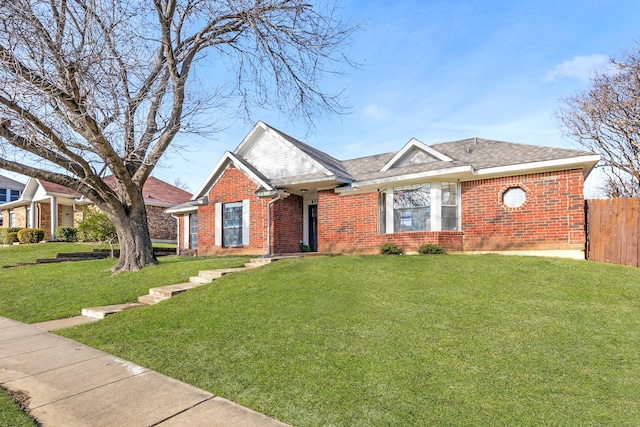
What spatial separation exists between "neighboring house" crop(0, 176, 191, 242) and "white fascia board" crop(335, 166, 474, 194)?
16772 millimetres

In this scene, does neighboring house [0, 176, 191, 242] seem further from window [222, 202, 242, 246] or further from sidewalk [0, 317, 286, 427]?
sidewalk [0, 317, 286, 427]

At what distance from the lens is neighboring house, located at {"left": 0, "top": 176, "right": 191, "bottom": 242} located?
24969mm

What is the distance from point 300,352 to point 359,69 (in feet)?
27.9

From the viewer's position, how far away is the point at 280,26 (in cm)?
1054

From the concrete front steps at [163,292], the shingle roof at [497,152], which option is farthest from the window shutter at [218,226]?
the shingle roof at [497,152]

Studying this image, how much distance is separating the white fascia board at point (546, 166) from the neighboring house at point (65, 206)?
70.7 feet

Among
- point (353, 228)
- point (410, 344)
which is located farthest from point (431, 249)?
point (410, 344)

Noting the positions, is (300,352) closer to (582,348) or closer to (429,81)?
(582,348)

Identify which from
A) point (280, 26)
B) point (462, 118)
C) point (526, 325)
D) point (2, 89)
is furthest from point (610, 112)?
point (2, 89)

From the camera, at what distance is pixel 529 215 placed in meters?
10.8

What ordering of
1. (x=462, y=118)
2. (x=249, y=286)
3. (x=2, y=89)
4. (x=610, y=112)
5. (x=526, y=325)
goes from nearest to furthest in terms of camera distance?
(x=526, y=325)
(x=2, y=89)
(x=249, y=286)
(x=462, y=118)
(x=610, y=112)

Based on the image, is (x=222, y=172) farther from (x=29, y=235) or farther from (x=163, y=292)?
(x=29, y=235)

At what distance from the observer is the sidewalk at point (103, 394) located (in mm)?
3038

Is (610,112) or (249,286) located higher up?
(610,112)
